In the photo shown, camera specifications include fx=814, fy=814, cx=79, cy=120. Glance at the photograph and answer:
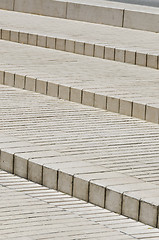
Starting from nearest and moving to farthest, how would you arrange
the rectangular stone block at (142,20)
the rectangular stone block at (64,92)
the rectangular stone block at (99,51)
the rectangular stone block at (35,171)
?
the rectangular stone block at (35,171) < the rectangular stone block at (64,92) < the rectangular stone block at (99,51) < the rectangular stone block at (142,20)

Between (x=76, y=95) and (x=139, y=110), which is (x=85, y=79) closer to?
(x=76, y=95)

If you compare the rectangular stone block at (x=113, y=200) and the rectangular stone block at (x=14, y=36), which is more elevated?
the rectangular stone block at (x=113, y=200)

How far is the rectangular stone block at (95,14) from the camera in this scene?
1193 centimetres

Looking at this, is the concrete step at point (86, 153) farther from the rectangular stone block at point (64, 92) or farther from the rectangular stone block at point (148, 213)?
the rectangular stone block at point (64, 92)

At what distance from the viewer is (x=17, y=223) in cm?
452

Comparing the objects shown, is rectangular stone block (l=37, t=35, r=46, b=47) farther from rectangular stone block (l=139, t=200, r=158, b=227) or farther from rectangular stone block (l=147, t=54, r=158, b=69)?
rectangular stone block (l=139, t=200, r=158, b=227)

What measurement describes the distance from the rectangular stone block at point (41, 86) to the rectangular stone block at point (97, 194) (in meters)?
3.17

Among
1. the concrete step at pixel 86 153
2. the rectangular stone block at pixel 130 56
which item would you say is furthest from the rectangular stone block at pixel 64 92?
the rectangular stone block at pixel 130 56

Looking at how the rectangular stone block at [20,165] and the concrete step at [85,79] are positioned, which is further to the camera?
the concrete step at [85,79]

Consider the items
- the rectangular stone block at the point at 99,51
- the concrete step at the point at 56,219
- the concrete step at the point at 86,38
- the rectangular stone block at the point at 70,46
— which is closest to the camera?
the concrete step at the point at 56,219

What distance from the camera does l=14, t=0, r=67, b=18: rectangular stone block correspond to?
1280cm

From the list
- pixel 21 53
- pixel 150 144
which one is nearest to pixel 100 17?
pixel 21 53

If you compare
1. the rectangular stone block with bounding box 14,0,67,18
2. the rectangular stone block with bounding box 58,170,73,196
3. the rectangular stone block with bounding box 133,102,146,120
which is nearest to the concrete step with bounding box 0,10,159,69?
the rectangular stone block with bounding box 14,0,67,18

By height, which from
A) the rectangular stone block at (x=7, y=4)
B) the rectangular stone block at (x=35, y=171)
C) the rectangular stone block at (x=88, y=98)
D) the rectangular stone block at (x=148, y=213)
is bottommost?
the rectangular stone block at (x=7, y=4)
